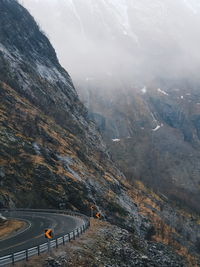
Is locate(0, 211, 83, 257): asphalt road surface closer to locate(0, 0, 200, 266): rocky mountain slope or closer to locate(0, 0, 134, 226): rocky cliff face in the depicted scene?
locate(0, 0, 134, 226): rocky cliff face

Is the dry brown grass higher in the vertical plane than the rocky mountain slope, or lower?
lower

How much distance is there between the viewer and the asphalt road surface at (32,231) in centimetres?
3916

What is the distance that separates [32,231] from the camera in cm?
5072

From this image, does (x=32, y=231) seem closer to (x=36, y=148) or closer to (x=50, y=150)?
(x=36, y=148)

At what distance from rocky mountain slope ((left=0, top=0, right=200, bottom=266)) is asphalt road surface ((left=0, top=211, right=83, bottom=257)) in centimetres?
786

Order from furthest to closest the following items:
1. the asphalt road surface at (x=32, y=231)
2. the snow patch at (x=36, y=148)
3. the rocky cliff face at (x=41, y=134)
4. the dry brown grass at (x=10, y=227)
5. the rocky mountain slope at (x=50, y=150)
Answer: the snow patch at (x=36, y=148) < the rocky mountain slope at (x=50, y=150) < the rocky cliff face at (x=41, y=134) < the dry brown grass at (x=10, y=227) < the asphalt road surface at (x=32, y=231)

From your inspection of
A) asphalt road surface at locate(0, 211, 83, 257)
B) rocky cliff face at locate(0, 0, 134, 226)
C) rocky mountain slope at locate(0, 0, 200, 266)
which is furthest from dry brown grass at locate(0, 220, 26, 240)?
rocky mountain slope at locate(0, 0, 200, 266)

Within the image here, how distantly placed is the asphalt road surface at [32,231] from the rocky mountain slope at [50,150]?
7861 millimetres

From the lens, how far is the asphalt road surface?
39156 mm

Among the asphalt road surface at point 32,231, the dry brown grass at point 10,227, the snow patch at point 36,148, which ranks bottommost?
the dry brown grass at point 10,227

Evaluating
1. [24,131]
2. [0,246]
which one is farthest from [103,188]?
[0,246]

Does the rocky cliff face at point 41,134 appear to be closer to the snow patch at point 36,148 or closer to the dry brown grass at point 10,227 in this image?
the snow patch at point 36,148

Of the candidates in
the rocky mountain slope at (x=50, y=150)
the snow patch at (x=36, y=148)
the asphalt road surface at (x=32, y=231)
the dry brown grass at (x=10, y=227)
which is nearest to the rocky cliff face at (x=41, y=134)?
the rocky mountain slope at (x=50, y=150)

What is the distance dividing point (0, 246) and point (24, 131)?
69.5 meters
